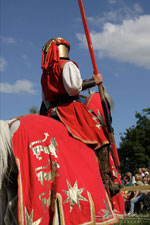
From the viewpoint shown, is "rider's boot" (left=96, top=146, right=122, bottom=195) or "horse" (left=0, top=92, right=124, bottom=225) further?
"rider's boot" (left=96, top=146, right=122, bottom=195)

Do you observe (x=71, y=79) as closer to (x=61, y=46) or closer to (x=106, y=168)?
(x=61, y=46)

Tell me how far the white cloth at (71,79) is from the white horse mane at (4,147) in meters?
1.02

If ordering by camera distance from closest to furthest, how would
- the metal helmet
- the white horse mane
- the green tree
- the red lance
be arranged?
the white horse mane
the red lance
the metal helmet
the green tree

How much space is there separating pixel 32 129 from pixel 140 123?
5487 centimetres

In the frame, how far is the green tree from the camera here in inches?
2027

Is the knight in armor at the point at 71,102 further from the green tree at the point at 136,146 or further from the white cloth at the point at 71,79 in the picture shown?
the green tree at the point at 136,146

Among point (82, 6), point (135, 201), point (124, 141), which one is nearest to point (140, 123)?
point (124, 141)

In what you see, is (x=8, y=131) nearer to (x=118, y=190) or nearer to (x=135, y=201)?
(x=118, y=190)

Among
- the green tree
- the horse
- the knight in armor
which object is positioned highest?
the green tree

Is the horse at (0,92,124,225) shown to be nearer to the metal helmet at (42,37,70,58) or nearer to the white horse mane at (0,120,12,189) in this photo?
the white horse mane at (0,120,12,189)

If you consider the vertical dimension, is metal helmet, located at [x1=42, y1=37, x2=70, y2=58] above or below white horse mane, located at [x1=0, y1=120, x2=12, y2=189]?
above

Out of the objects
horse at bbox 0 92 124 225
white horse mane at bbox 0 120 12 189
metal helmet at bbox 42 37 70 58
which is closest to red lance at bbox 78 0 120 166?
metal helmet at bbox 42 37 70 58

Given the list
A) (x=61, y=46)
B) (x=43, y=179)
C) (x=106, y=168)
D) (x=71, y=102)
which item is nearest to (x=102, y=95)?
(x=71, y=102)

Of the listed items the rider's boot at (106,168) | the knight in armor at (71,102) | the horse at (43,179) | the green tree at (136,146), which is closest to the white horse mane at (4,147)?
the horse at (43,179)
